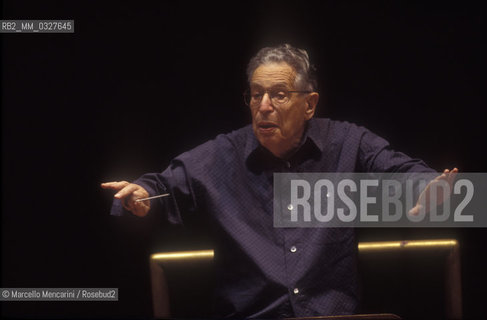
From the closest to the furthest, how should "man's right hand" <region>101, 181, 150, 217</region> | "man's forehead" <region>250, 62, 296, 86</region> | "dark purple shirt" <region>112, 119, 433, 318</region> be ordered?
"man's right hand" <region>101, 181, 150, 217</region> < "dark purple shirt" <region>112, 119, 433, 318</region> < "man's forehead" <region>250, 62, 296, 86</region>

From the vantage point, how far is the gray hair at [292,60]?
2.07 metres

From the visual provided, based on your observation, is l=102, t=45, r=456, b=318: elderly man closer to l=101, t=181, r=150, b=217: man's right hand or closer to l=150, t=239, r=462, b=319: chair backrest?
l=101, t=181, r=150, b=217: man's right hand

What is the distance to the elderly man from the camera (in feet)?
6.36

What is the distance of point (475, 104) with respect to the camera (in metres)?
2.24

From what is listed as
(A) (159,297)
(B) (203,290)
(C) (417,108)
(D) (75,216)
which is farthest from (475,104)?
(D) (75,216)

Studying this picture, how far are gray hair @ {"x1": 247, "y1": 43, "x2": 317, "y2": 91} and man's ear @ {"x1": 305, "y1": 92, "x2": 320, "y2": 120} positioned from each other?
1.0 inches

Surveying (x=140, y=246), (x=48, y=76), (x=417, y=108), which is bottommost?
(x=140, y=246)

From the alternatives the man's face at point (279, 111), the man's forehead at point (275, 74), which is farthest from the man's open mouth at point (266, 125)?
the man's forehead at point (275, 74)

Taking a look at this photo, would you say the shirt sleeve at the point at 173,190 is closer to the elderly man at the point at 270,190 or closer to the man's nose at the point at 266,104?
the elderly man at the point at 270,190

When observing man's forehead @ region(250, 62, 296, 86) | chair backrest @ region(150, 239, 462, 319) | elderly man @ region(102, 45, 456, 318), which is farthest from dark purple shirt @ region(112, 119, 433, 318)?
man's forehead @ region(250, 62, 296, 86)

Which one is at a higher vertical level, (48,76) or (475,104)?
(48,76)

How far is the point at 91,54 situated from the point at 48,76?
196mm

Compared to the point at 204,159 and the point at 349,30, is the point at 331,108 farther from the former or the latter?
the point at 204,159
